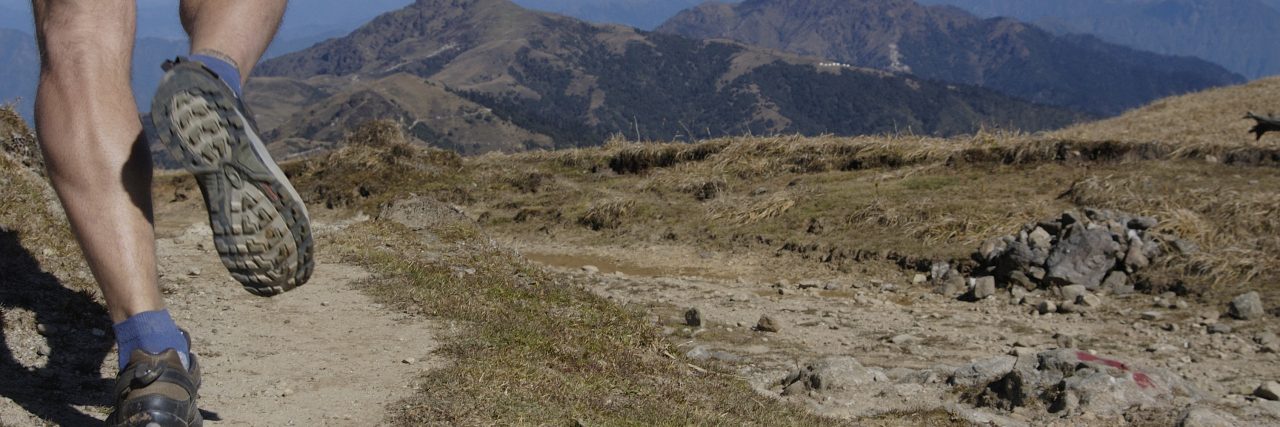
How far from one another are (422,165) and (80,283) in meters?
12.6

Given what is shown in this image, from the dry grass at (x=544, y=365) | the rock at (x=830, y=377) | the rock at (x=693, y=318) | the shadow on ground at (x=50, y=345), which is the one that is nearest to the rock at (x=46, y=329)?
the shadow on ground at (x=50, y=345)

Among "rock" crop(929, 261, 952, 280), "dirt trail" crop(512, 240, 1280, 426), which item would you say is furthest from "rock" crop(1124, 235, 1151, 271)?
"rock" crop(929, 261, 952, 280)

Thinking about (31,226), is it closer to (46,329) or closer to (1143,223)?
(46,329)

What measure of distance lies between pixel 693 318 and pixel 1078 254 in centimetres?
392

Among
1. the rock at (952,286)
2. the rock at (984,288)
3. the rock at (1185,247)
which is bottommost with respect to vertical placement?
the rock at (952,286)

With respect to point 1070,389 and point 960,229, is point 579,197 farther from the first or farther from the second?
point 1070,389

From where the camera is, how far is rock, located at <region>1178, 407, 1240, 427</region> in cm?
505

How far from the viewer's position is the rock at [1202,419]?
5.05 meters

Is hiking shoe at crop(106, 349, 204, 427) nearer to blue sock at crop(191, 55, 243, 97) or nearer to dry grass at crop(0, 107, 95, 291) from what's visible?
blue sock at crop(191, 55, 243, 97)

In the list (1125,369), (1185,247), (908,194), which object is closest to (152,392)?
(1125,369)

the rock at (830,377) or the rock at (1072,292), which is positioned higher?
the rock at (830,377)

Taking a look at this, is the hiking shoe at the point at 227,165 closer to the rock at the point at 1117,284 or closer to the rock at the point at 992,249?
the rock at the point at 1117,284

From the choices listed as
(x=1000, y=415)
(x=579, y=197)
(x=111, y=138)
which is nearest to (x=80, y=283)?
(x=111, y=138)

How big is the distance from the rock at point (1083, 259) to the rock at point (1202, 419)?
384cm
